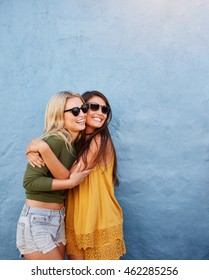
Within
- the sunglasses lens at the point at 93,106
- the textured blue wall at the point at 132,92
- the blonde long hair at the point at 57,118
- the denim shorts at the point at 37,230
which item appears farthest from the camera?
the textured blue wall at the point at 132,92

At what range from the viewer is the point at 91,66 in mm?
3693

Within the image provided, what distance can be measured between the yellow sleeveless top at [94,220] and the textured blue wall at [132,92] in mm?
577

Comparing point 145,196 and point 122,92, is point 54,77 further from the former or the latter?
point 145,196

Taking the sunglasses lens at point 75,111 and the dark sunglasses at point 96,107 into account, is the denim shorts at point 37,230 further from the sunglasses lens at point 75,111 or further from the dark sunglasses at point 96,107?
the dark sunglasses at point 96,107

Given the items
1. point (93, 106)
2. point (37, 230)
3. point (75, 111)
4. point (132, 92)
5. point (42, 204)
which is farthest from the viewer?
point (132, 92)

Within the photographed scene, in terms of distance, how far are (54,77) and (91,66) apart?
35cm

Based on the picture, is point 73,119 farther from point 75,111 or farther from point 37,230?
point 37,230

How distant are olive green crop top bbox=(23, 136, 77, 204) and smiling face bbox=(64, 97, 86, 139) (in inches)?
7.0

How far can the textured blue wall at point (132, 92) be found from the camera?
365cm

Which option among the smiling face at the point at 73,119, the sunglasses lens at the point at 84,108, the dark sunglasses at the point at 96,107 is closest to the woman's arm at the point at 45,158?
the smiling face at the point at 73,119

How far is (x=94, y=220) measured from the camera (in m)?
3.10

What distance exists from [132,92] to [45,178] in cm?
125

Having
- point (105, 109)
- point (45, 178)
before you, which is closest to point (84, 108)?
point (105, 109)

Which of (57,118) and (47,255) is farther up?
(57,118)
